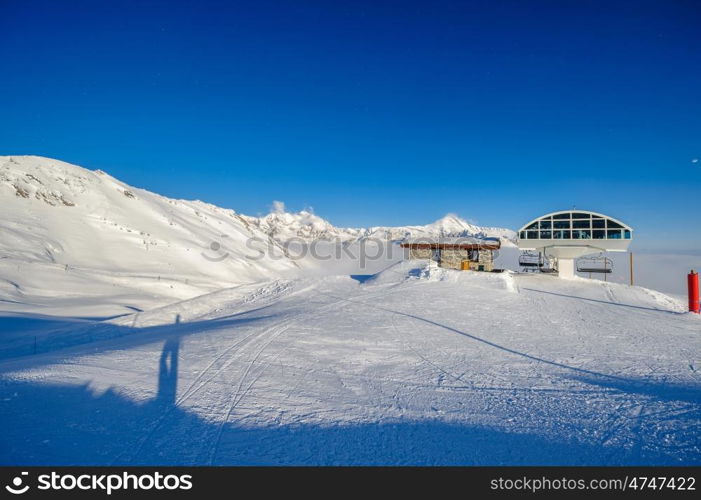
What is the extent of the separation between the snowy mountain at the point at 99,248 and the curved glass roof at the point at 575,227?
23.3 meters

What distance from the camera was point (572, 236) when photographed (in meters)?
24.9

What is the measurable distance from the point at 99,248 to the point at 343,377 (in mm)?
25283

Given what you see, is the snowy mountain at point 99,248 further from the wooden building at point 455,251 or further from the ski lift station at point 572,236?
the ski lift station at point 572,236

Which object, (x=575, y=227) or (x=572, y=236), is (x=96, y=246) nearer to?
(x=572, y=236)

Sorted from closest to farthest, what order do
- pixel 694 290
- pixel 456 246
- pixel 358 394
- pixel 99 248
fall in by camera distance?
pixel 358 394
pixel 694 290
pixel 99 248
pixel 456 246

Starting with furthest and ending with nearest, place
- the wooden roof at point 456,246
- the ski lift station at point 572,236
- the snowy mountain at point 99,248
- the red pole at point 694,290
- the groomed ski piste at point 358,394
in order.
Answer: the wooden roof at point 456,246 < the ski lift station at point 572,236 < the snowy mountain at point 99,248 < the red pole at point 694,290 < the groomed ski piste at point 358,394

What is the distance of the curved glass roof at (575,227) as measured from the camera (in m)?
24.2

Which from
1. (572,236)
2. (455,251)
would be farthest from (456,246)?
(572,236)

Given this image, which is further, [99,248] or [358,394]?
[99,248]

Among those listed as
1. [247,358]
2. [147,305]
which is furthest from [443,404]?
[147,305]

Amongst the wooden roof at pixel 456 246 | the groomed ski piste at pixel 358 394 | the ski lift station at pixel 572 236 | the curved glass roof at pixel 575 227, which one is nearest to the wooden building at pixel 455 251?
the wooden roof at pixel 456 246

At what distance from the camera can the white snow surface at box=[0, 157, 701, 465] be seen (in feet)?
12.7
